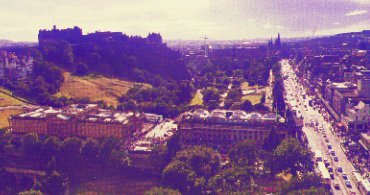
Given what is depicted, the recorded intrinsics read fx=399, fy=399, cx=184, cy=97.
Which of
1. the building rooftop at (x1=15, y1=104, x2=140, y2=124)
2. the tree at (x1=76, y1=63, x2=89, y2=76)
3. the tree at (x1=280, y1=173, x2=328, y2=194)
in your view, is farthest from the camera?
the tree at (x1=76, y1=63, x2=89, y2=76)

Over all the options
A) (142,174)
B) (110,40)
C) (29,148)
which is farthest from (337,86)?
(110,40)

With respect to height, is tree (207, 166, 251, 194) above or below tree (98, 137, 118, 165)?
below

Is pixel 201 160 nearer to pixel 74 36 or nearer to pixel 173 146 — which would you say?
pixel 173 146

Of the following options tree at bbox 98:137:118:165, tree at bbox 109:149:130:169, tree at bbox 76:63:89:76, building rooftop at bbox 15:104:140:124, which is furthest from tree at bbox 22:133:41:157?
tree at bbox 76:63:89:76

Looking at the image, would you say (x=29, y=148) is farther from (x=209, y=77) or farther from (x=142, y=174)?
(x=209, y=77)

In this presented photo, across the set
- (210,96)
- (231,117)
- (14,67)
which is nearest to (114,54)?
(14,67)

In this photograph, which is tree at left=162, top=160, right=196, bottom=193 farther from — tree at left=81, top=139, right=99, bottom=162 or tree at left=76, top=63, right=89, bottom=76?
tree at left=76, top=63, right=89, bottom=76

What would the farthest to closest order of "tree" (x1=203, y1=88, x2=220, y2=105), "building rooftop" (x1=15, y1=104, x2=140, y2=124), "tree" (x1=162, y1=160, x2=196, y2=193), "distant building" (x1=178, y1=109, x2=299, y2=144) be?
"tree" (x1=203, y1=88, x2=220, y2=105) → "building rooftop" (x1=15, y1=104, x2=140, y2=124) → "distant building" (x1=178, y1=109, x2=299, y2=144) → "tree" (x1=162, y1=160, x2=196, y2=193)
